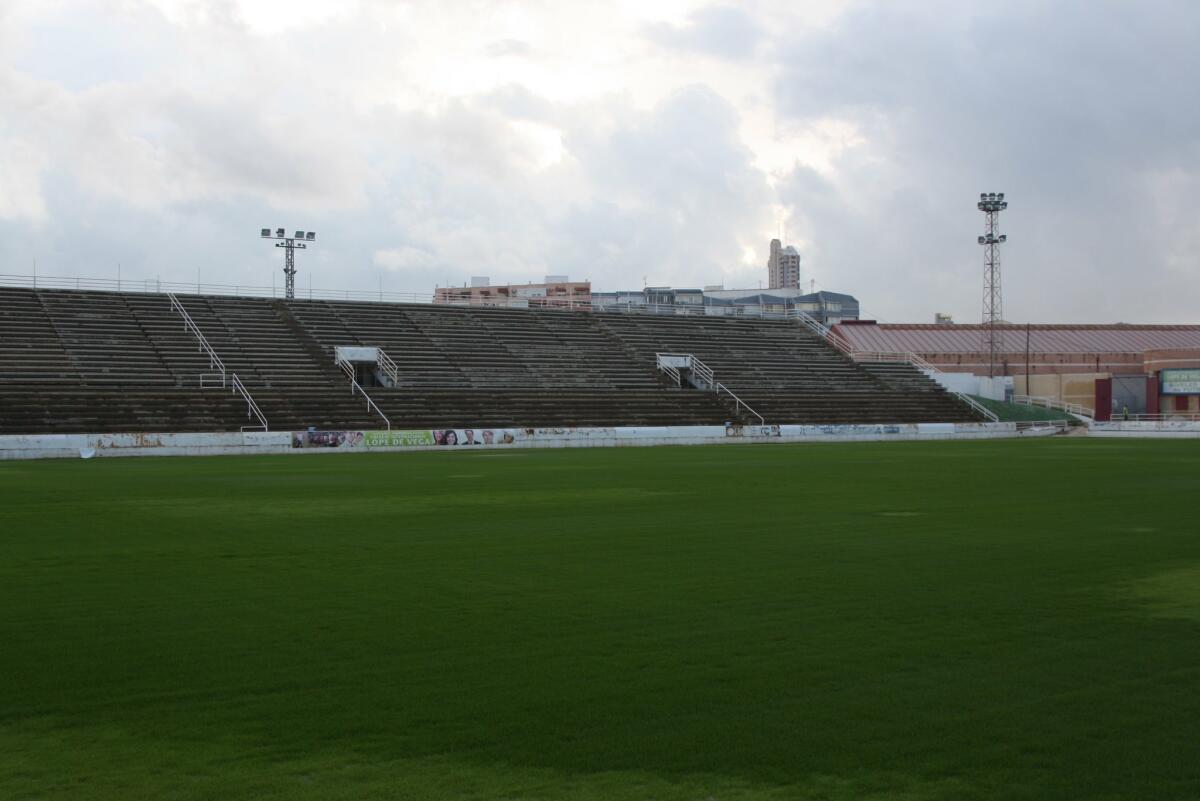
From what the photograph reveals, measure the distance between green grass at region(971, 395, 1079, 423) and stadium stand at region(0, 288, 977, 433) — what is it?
318cm

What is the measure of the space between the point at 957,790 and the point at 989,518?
46.4 feet

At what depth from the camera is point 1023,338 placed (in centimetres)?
10144

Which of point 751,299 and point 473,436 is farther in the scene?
point 751,299

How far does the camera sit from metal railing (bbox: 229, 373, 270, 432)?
52.9 meters

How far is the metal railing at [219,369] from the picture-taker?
2125 inches

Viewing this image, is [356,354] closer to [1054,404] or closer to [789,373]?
[789,373]

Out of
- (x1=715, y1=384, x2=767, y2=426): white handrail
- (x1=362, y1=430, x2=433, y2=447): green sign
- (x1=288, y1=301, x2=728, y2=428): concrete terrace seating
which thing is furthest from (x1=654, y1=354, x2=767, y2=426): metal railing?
(x1=362, y1=430, x2=433, y2=447): green sign

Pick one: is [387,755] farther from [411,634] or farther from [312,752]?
[411,634]

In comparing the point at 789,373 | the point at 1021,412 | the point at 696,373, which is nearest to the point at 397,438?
the point at 696,373

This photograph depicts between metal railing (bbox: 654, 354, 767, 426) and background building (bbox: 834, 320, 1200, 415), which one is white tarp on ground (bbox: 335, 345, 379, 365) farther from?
background building (bbox: 834, 320, 1200, 415)

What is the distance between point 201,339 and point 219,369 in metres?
4.22

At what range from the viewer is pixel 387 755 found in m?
6.52

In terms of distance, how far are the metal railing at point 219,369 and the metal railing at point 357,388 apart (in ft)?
17.4

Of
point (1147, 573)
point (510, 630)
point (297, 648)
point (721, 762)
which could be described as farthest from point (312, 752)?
point (1147, 573)
